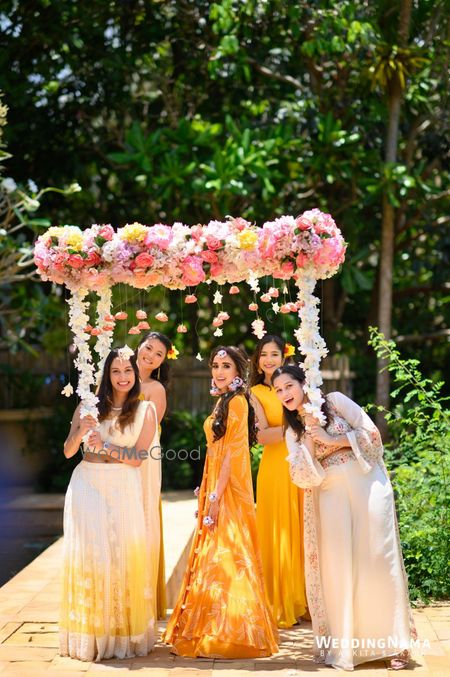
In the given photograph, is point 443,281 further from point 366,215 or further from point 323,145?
point 323,145

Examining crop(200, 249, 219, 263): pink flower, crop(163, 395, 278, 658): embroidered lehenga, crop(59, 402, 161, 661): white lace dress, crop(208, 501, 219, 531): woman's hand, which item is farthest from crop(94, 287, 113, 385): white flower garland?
crop(208, 501, 219, 531): woman's hand

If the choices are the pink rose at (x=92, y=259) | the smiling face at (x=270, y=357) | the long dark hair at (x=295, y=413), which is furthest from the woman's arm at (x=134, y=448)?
the smiling face at (x=270, y=357)

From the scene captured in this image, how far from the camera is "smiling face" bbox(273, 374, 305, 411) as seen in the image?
6117 mm

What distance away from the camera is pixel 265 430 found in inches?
290

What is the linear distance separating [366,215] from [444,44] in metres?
2.57

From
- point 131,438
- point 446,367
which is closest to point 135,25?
point 446,367

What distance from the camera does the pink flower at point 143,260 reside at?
6270mm

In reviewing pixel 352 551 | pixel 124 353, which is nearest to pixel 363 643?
pixel 352 551

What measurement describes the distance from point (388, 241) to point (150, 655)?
8.35m

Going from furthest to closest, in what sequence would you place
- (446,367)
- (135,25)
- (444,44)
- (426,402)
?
1. (446,367)
2. (135,25)
3. (444,44)
4. (426,402)

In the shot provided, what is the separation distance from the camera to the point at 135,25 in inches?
579

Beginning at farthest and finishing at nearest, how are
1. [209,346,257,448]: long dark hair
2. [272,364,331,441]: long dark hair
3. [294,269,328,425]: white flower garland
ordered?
[209,346,257,448]: long dark hair < [272,364,331,441]: long dark hair < [294,269,328,425]: white flower garland

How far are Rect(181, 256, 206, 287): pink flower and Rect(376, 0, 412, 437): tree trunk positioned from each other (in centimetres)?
684

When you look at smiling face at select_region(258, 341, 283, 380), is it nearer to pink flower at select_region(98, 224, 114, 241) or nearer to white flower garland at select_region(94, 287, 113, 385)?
white flower garland at select_region(94, 287, 113, 385)
